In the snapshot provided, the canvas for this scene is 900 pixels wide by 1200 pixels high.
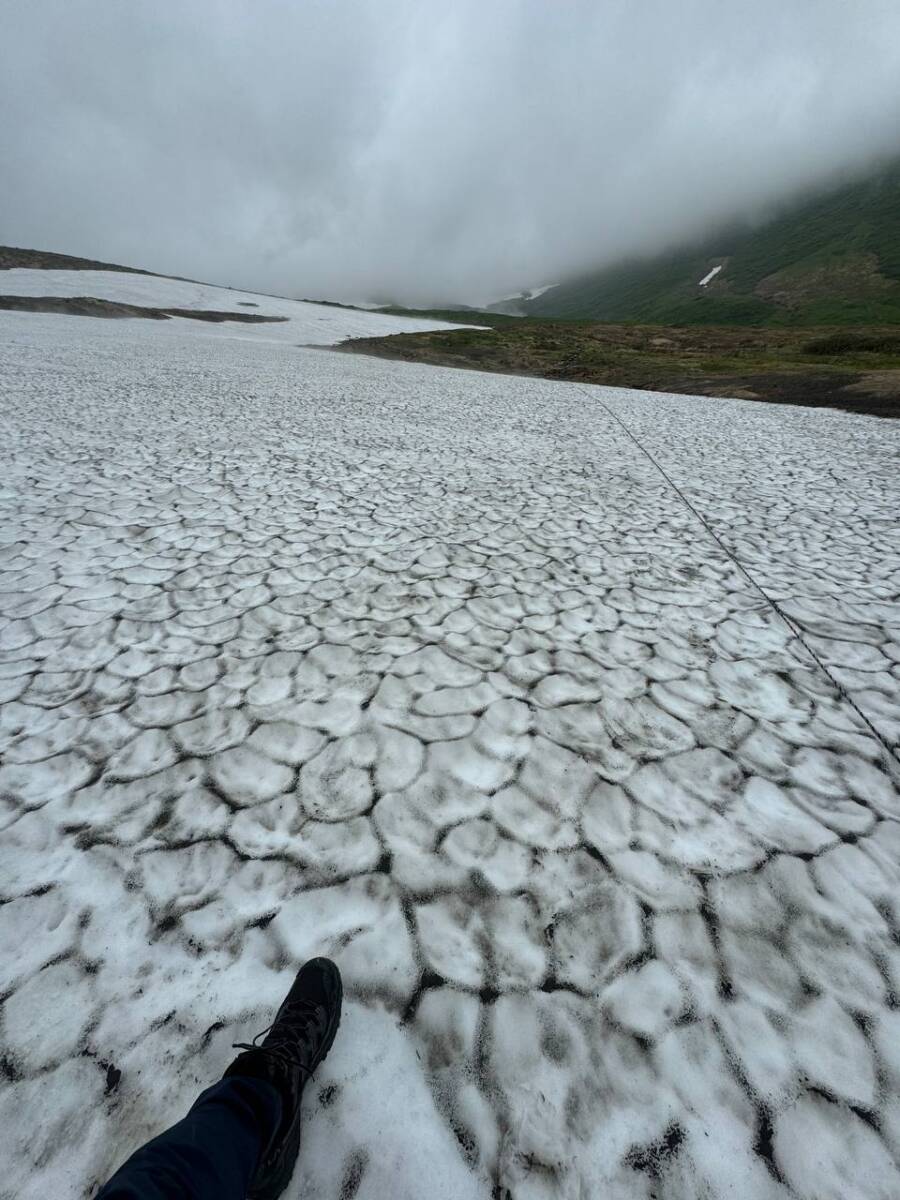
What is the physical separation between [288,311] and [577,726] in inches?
2026

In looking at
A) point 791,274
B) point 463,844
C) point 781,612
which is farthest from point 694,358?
point 791,274

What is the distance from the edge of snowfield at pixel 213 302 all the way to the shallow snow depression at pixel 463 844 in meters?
31.6

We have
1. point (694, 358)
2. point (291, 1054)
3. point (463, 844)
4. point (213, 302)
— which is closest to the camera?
point (291, 1054)

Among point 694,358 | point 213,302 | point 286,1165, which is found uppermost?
point 694,358

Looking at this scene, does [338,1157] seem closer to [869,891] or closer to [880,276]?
[869,891]

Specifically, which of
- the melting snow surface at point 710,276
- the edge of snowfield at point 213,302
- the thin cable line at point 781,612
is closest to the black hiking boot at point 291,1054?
the thin cable line at point 781,612

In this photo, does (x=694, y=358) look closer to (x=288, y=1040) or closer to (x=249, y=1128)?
(x=288, y=1040)

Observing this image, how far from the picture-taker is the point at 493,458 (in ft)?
24.8

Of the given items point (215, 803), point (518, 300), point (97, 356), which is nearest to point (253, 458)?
point (215, 803)

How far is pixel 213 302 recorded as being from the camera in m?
42.8

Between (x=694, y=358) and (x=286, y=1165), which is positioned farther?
(x=694, y=358)

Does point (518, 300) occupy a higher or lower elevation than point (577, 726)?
higher

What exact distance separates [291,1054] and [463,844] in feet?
2.93

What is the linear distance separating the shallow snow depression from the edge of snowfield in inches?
1242
